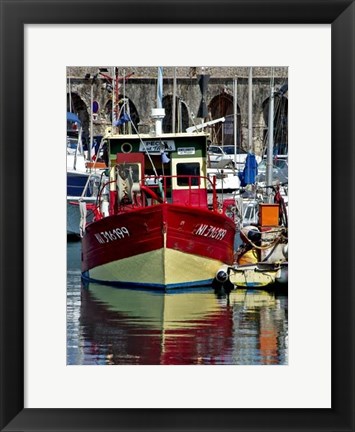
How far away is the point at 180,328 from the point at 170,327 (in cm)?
11

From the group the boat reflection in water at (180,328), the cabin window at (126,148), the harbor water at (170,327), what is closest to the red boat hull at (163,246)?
the boat reflection in water at (180,328)

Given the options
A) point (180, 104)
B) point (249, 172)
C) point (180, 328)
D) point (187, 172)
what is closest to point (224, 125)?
point (249, 172)

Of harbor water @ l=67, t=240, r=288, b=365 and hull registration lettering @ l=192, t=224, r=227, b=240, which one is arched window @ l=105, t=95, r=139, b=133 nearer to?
hull registration lettering @ l=192, t=224, r=227, b=240

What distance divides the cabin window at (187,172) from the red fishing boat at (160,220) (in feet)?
0.05

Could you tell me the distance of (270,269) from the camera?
1614 cm

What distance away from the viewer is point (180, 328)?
12.0m

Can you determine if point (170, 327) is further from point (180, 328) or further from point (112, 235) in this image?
point (112, 235)

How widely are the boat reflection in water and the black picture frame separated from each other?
590 millimetres
